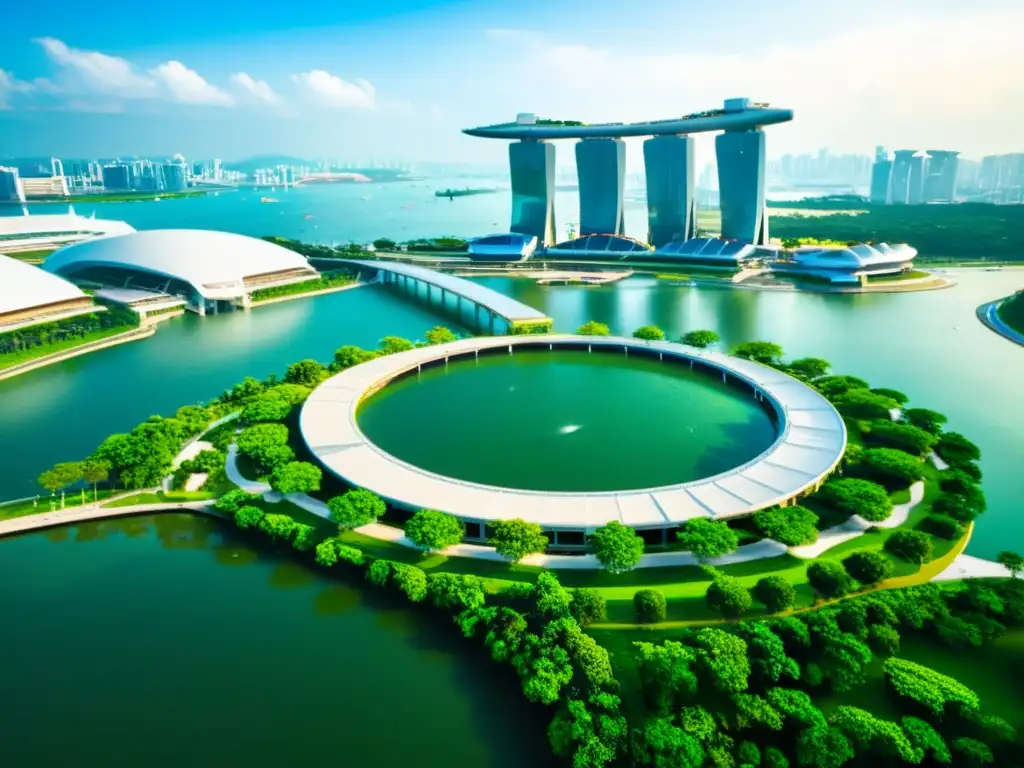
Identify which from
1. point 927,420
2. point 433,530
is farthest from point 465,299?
point 433,530

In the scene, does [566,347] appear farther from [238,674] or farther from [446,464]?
[238,674]

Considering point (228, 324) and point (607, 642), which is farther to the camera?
point (228, 324)

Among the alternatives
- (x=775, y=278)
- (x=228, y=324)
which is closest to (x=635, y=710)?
(x=228, y=324)

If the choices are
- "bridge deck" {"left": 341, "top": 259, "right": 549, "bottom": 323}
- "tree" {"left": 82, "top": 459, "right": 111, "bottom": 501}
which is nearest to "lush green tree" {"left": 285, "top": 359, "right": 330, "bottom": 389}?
"tree" {"left": 82, "top": 459, "right": 111, "bottom": 501}

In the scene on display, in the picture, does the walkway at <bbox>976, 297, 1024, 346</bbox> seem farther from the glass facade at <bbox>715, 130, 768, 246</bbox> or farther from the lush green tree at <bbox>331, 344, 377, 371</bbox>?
the lush green tree at <bbox>331, 344, 377, 371</bbox>

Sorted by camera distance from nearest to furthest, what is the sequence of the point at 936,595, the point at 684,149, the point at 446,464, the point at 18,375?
the point at 936,595 < the point at 446,464 < the point at 18,375 < the point at 684,149

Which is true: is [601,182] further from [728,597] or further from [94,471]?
[728,597]
